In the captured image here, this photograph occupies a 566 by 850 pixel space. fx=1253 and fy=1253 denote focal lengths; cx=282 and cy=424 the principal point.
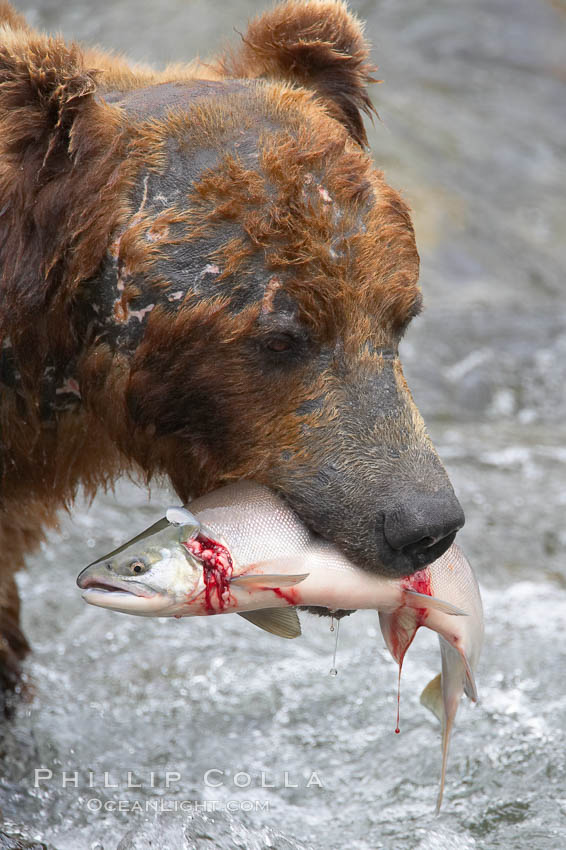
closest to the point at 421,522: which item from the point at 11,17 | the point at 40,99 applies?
the point at 40,99

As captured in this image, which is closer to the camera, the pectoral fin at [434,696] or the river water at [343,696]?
the pectoral fin at [434,696]

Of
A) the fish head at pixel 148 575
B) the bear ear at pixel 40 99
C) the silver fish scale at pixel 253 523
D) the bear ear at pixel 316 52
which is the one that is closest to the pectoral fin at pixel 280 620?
the silver fish scale at pixel 253 523

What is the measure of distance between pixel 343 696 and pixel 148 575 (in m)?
2.20

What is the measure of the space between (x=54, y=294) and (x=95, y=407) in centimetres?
38

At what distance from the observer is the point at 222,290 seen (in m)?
3.44

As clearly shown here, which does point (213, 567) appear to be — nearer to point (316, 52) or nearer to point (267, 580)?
point (267, 580)

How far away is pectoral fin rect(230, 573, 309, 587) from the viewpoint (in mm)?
3197

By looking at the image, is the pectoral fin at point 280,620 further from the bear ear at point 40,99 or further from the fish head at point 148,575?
the bear ear at point 40,99

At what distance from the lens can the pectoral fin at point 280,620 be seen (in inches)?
136

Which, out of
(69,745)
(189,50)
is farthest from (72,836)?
(189,50)

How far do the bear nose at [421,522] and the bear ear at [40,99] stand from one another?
1374mm

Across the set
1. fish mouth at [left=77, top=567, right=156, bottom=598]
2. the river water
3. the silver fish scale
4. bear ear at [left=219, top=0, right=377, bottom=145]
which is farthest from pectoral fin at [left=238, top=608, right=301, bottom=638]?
bear ear at [left=219, top=0, right=377, bottom=145]

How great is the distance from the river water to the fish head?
3.86 ft

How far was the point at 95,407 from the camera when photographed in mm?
3785
